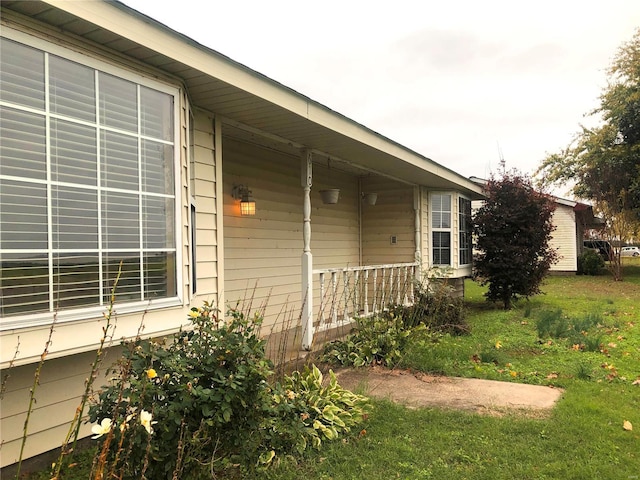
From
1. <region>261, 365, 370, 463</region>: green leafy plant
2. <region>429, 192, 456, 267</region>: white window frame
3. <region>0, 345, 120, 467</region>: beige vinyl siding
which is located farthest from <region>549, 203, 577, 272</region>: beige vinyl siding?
<region>0, 345, 120, 467</region>: beige vinyl siding

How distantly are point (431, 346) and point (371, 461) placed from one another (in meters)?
3.15

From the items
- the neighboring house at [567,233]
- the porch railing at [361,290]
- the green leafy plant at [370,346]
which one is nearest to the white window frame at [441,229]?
the porch railing at [361,290]

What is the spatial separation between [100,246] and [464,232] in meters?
8.68

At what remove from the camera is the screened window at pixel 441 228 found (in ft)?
30.0

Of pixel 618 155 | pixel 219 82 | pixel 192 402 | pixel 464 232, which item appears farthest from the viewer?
pixel 618 155

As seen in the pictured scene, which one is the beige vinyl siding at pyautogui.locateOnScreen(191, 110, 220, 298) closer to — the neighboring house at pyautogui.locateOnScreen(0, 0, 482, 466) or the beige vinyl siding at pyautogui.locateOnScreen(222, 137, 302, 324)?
the neighboring house at pyautogui.locateOnScreen(0, 0, 482, 466)

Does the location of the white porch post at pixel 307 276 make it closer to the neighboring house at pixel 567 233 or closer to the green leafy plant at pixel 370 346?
the green leafy plant at pixel 370 346

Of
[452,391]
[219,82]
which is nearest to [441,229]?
[452,391]

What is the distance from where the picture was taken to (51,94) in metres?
2.41

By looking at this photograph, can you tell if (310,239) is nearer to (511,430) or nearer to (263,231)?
(263,231)

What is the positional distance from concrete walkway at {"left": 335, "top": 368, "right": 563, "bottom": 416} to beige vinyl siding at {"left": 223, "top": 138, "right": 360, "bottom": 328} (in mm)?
1287

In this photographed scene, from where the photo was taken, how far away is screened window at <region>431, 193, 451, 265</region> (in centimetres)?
916

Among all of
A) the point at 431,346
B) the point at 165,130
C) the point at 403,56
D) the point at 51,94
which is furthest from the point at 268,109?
the point at 403,56

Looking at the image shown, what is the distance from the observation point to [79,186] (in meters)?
2.55
